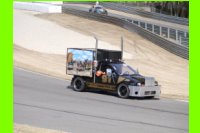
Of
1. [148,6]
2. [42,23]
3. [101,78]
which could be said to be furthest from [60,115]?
[148,6]

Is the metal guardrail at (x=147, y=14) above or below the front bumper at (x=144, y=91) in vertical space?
above

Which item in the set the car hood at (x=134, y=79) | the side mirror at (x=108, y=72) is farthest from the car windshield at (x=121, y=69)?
the car hood at (x=134, y=79)

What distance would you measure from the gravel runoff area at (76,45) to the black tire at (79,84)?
393 cm

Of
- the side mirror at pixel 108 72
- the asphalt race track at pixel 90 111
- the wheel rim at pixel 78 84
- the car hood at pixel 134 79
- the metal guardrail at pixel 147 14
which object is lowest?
the asphalt race track at pixel 90 111

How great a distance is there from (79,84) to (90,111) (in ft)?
16.4

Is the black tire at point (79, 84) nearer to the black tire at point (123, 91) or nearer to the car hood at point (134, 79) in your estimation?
the black tire at point (123, 91)

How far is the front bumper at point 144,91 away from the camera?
63.7 feet

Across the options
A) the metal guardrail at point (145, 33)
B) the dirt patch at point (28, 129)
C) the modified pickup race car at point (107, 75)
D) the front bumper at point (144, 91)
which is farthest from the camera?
the metal guardrail at point (145, 33)

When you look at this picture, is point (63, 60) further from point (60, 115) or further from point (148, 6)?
point (148, 6)

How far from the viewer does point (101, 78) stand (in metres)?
20.6

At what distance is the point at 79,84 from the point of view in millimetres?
21094

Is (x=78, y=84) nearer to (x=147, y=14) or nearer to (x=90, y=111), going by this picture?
(x=90, y=111)

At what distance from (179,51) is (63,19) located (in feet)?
49.5

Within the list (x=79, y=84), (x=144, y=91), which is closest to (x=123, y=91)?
(x=144, y=91)
